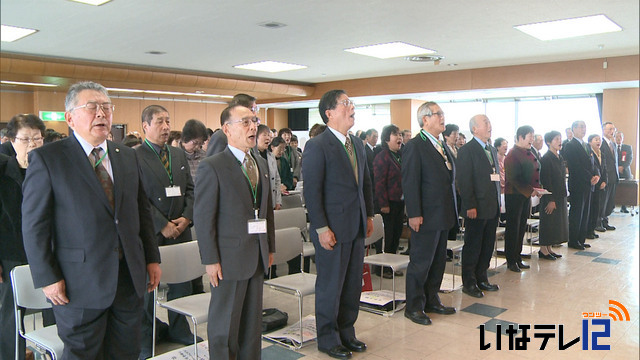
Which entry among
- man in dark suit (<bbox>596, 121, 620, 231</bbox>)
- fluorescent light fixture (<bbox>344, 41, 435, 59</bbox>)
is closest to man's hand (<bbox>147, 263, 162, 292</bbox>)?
fluorescent light fixture (<bbox>344, 41, 435, 59</bbox>)

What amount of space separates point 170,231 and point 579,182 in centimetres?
583

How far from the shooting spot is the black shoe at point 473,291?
4785 mm

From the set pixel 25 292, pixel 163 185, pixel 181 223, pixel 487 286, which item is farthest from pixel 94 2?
pixel 487 286

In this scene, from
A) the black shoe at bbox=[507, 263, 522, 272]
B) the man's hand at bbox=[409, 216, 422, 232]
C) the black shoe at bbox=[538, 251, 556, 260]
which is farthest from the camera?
the black shoe at bbox=[538, 251, 556, 260]

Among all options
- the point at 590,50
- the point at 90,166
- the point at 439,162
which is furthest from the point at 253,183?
the point at 590,50

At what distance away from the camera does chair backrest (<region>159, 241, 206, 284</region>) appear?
3174 mm

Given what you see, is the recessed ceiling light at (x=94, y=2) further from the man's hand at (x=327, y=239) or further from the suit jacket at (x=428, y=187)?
the man's hand at (x=327, y=239)

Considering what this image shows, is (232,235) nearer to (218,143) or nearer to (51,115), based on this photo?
(218,143)

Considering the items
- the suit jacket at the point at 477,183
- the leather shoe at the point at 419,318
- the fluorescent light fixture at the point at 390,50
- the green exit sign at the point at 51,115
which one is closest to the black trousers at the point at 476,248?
the suit jacket at the point at 477,183

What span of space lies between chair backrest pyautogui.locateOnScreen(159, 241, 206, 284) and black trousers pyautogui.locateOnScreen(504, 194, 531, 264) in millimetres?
3799

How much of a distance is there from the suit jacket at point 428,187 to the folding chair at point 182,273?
1737 mm

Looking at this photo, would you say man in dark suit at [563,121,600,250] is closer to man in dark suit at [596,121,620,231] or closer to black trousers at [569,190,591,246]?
black trousers at [569,190,591,246]

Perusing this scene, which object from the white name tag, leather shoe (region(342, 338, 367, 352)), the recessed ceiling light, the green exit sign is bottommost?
leather shoe (region(342, 338, 367, 352))

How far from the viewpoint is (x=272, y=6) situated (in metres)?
6.38
